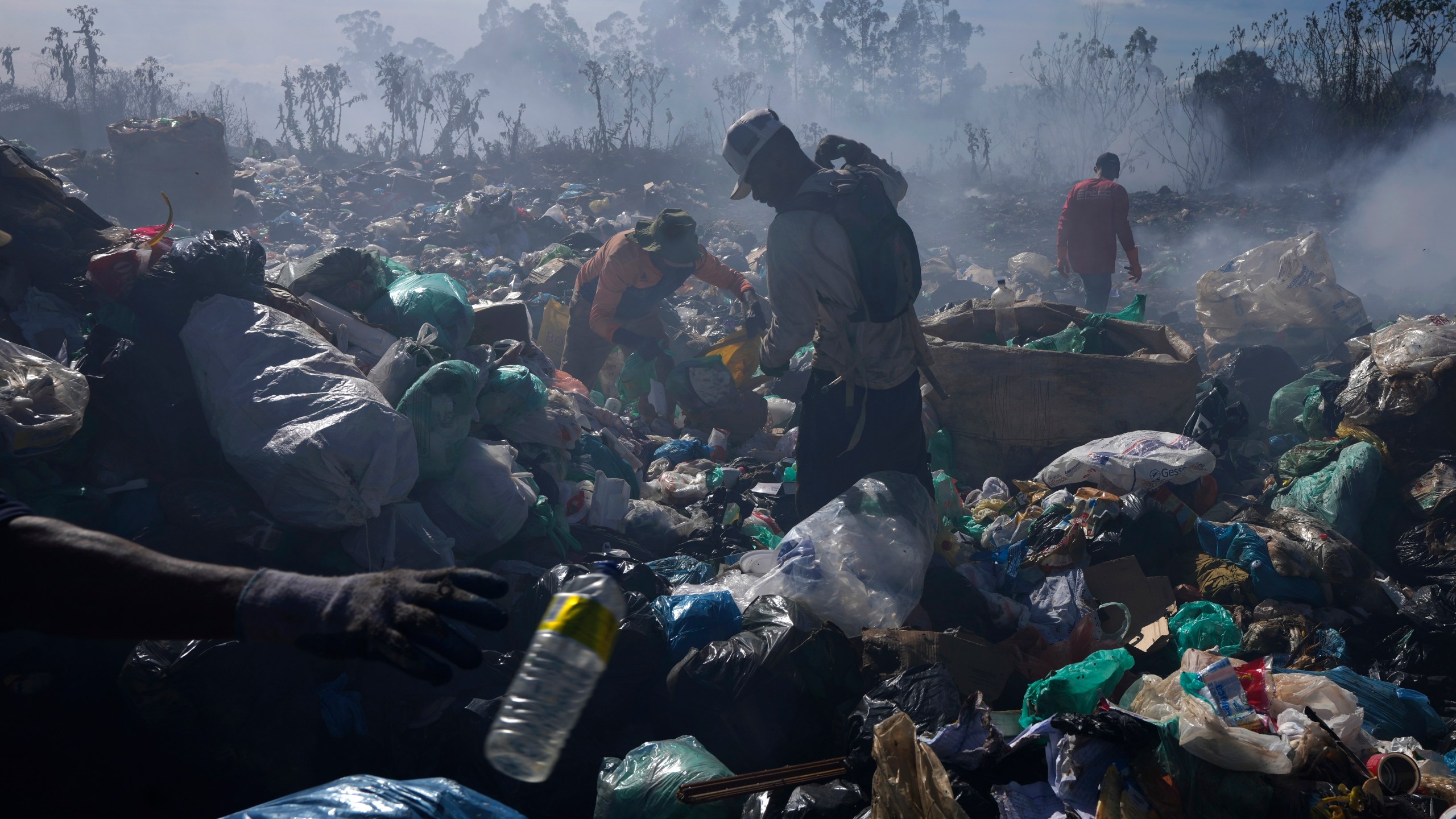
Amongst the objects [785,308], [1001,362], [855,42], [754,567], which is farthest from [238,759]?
[855,42]

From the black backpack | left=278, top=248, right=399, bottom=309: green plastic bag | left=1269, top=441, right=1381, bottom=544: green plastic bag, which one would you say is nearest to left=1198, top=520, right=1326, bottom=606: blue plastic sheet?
left=1269, top=441, right=1381, bottom=544: green plastic bag

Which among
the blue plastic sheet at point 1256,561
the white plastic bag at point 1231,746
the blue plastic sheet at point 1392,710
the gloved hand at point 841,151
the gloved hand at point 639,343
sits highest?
the gloved hand at point 841,151

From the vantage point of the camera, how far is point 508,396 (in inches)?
136

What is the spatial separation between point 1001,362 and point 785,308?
1.67 metres

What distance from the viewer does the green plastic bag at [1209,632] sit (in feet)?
8.70

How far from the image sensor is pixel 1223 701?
1.94m

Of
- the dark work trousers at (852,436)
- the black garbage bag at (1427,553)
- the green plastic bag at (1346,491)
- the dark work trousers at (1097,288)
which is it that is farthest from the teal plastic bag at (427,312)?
the dark work trousers at (1097,288)

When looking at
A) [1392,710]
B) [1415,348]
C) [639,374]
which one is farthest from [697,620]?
[1415,348]

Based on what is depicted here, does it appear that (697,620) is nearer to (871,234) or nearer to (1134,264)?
(871,234)

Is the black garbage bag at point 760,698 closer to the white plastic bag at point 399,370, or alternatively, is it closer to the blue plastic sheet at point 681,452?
the white plastic bag at point 399,370

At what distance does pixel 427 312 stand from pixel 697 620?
2252mm

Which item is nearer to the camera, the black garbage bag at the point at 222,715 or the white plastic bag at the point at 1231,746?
the white plastic bag at the point at 1231,746

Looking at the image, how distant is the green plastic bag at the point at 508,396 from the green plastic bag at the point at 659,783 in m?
1.83

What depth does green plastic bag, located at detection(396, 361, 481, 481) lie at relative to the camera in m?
2.92
